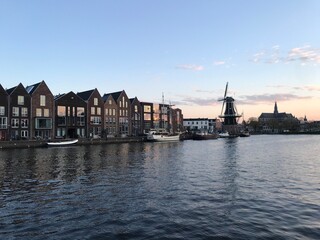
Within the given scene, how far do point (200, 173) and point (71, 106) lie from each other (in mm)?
69462

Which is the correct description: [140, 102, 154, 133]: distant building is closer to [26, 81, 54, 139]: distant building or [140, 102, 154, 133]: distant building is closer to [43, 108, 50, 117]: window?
[26, 81, 54, 139]: distant building

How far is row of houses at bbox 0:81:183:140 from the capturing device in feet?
252

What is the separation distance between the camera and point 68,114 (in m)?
88.8

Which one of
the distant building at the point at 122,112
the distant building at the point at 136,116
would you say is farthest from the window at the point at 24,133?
the distant building at the point at 136,116

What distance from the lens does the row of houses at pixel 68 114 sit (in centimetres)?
7675

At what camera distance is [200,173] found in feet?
92.5

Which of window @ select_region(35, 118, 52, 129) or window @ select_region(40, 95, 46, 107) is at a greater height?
window @ select_region(40, 95, 46, 107)

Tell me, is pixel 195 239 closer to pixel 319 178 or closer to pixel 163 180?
pixel 163 180

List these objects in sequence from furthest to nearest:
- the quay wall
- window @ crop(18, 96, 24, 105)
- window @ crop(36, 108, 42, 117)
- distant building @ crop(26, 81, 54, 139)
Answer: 1. window @ crop(36, 108, 42, 117)
2. distant building @ crop(26, 81, 54, 139)
3. window @ crop(18, 96, 24, 105)
4. the quay wall

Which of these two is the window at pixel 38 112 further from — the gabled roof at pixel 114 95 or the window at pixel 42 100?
the gabled roof at pixel 114 95

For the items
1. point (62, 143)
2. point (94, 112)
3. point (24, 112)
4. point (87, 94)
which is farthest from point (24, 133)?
point (87, 94)

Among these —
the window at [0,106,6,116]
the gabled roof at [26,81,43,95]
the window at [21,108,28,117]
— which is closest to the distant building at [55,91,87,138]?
the gabled roof at [26,81,43,95]

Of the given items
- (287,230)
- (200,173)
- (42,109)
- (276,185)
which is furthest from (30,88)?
(287,230)

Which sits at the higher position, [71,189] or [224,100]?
[224,100]
